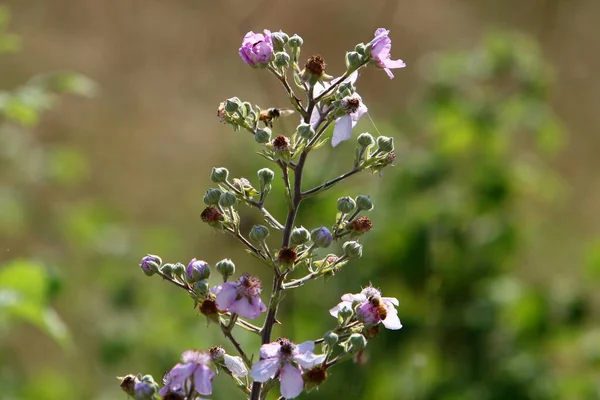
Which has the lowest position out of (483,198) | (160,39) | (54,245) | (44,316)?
(44,316)

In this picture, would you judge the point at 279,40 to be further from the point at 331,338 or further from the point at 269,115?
the point at 331,338

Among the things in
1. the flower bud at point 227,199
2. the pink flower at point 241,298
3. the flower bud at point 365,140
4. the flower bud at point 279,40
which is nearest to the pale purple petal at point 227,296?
the pink flower at point 241,298

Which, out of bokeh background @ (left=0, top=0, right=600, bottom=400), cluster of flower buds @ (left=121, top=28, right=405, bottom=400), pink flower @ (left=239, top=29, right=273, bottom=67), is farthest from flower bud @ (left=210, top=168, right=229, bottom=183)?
bokeh background @ (left=0, top=0, right=600, bottom=400)

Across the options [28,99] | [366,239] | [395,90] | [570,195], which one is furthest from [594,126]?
[28,99]

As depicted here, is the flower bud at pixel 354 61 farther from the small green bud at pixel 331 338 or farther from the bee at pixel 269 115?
the small green bud at pixel 331 338

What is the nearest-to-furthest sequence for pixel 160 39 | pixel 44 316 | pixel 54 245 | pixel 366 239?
1. pixel 44 316
2. pixel 366 239
3. pixel 54 245
4. pixel 160 39

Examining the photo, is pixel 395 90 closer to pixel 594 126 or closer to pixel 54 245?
pixel 594 126

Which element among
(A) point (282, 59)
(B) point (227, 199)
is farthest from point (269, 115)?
(B) point (227, 199)
